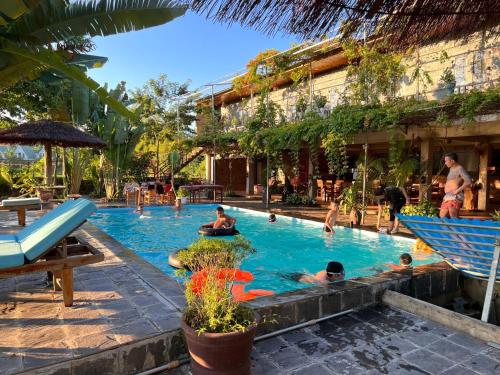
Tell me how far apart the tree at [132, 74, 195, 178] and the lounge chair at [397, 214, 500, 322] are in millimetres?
18589

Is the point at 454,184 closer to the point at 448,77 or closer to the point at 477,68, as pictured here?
the point at 448,77

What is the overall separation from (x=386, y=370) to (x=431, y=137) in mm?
10457

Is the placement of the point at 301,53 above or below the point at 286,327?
above

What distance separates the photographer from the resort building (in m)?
9.99

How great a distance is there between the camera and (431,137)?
38.2 ft

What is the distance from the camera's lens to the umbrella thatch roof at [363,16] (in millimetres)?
2012

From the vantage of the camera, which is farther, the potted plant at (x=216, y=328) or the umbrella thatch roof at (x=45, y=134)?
the umbrella thatch roof at (x=45, y=134)

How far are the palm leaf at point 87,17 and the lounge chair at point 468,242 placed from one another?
3772 millimetres

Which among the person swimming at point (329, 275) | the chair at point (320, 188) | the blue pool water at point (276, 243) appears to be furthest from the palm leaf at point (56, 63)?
the chair at point (320, 188)

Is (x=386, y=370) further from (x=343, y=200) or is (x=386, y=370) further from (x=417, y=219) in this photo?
(x=343, y=200)

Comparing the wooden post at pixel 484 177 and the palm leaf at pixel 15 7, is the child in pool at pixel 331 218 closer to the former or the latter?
the wooden post at pixel 484 177

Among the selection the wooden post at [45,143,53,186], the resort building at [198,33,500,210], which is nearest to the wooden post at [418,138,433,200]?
the resort building at [198,33,500,210]

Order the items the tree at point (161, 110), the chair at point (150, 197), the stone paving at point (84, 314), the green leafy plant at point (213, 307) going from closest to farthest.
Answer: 1. the green leafy plant at point (213, 307)
2. the stone paving at point (84, 314)
3. the chair at point (150, 197)
4. the tree at point (161, 110)

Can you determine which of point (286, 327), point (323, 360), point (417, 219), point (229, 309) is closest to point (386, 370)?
point (323, 360)
